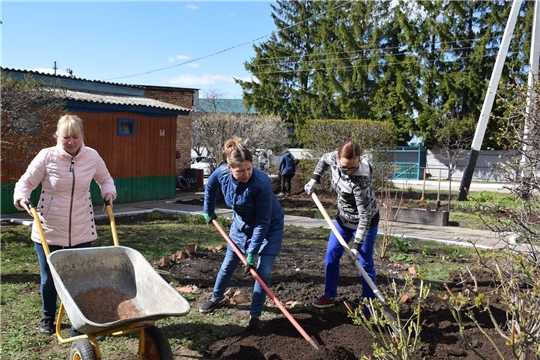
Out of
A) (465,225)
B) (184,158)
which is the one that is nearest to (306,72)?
(184,158)

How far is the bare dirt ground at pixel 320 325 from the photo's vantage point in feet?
11.4

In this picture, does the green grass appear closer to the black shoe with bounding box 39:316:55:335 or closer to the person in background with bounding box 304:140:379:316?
the black shoe with bounding box 39:316:55:335

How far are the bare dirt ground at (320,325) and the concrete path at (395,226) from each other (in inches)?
86.0

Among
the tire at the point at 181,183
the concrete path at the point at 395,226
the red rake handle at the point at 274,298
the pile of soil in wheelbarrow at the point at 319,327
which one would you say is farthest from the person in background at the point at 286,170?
the red rake handle at the point at 274,298

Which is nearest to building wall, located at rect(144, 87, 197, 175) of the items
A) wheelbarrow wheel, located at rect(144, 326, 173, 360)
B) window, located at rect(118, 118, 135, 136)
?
window, located at rect(118, 118, 135, 136)

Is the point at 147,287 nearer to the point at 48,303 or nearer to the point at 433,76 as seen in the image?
the point at 48,303

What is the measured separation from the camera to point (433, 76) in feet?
105

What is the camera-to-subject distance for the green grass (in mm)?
3660

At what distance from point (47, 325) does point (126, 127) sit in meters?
9.39

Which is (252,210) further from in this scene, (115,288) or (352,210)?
Answer: (115,288)

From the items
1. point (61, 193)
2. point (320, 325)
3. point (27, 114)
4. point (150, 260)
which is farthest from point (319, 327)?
point (27, 114)

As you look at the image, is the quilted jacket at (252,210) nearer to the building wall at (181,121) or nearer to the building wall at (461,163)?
the building wall at (181,121)

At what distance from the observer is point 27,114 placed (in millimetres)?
8016

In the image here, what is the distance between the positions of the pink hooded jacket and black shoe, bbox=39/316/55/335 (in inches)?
25.0
